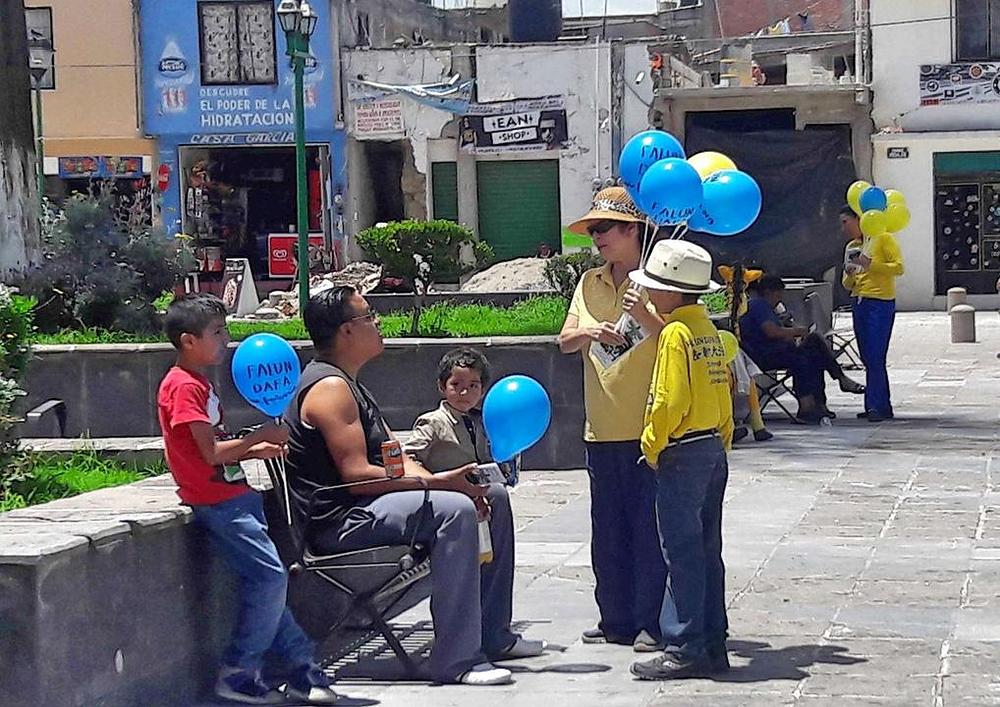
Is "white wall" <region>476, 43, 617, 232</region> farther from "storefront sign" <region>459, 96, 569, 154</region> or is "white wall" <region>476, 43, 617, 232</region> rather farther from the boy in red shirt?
the boy in red shirt

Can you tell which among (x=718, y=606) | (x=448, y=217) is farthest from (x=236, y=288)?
(x=718, y=606)

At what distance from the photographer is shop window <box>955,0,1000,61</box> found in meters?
30.1

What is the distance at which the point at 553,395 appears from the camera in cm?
1181

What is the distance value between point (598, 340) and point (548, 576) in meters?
1.98

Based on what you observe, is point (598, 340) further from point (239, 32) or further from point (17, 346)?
point (239, 32)

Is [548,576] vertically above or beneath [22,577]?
beneath

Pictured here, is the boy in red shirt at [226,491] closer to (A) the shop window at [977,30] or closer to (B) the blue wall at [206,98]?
(B) the blue wall at [206,98]

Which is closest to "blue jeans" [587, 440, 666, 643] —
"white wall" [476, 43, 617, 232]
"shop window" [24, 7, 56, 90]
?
"white wall" [476, 43, 617, 232]

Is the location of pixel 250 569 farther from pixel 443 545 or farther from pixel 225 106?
pixel 225 106

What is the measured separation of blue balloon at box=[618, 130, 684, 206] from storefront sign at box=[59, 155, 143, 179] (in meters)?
25.3

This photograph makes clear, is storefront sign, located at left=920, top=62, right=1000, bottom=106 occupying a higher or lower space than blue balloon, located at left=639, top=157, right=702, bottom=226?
higher

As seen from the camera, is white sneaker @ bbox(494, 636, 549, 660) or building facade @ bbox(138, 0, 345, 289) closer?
white sneaker @ bbox(494, 636, 549, 660)

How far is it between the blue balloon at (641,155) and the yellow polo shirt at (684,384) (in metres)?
0.78

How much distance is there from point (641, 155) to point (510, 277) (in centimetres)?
1775
